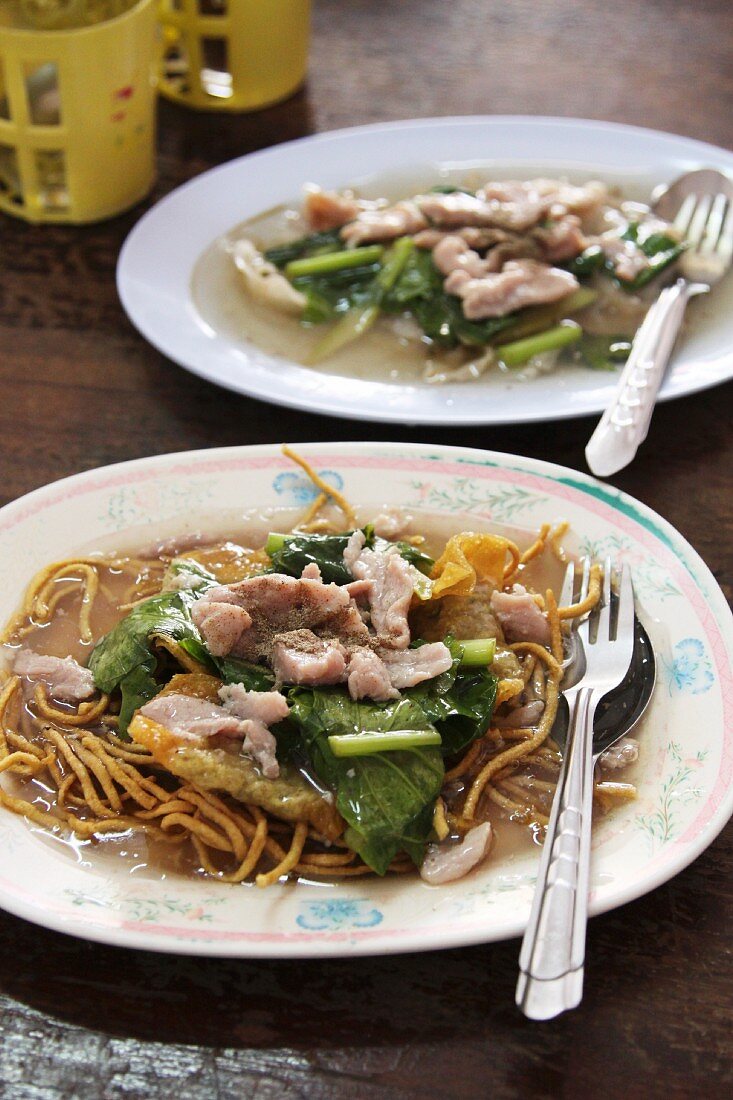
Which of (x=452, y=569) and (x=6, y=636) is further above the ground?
(x=452, y=569)

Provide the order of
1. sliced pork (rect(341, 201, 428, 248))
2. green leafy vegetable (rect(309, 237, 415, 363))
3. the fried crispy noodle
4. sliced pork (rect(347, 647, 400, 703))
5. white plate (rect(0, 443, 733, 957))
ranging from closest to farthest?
1. white plate (rect(0, 443, 733, 957))
2. sliced pork (rect(347, 647, 400, 703))
3. the fried crispy noodle
4. green leafy vegetable (rect(309, 237, 415, 363))
5. sliced pork (rect(341, 201, 428, 248))

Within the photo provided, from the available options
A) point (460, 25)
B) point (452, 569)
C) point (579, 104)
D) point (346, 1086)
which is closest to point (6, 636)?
point (452, 569)

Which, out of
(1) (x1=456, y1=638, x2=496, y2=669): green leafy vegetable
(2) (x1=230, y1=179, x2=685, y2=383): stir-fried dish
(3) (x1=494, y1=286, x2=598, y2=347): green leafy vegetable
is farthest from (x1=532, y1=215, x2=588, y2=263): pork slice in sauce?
(1) (x1=456, y1=638, x2=496, y2=669): green leafy vegetable

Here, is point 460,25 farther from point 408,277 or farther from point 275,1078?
point 275,1078

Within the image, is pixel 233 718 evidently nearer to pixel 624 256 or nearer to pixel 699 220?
pixel 624 256

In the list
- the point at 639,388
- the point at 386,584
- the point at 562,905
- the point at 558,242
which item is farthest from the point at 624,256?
the point at 562,905

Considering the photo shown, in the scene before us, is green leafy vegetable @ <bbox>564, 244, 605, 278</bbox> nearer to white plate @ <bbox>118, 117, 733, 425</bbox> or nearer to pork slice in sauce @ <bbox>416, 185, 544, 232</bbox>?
pork slice in sauce @ <bbox>416, 185, 544, 232</bbox>
